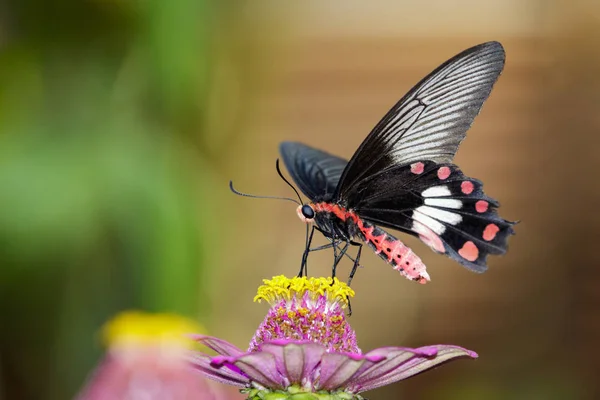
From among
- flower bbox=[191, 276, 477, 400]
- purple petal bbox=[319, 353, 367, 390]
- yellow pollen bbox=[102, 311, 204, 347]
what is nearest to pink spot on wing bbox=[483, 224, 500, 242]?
flower bbox=[191, 276, 477, 400]

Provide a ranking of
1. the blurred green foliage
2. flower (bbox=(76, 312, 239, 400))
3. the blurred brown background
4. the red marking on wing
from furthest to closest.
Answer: the blurred brown background, the blurred green foliage, the red marking on wing, flower (bbox=(76, 312, 239, 400))

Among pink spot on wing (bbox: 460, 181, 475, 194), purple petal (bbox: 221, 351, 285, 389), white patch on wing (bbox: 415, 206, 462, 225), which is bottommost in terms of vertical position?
purple petal (bbox: 221, 351, 285, 389)

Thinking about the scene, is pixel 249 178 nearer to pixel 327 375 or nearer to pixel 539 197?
pixel 539 197

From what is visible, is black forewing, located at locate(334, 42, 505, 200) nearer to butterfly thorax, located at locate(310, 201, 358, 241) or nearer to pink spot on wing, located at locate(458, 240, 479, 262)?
butterfly thorax, located at locate(310, 201, 358, 241)

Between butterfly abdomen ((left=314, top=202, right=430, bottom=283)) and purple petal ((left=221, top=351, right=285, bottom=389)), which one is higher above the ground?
butterfly abdomen ((left=314, top=202, right=430, bottom=283))

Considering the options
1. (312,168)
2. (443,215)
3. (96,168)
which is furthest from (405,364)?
(96,168)

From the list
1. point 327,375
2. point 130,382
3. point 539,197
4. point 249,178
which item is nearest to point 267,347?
point 327,375
